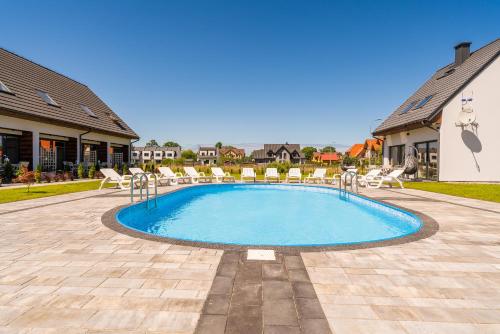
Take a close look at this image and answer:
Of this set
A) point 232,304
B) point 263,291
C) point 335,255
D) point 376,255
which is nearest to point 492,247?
point 376,255

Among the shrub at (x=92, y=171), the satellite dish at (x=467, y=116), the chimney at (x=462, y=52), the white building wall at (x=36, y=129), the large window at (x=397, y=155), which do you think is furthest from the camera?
the large window at (x=397, y=155)

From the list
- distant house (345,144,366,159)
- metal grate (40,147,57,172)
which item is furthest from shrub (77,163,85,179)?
distant house (345,144,366,159)

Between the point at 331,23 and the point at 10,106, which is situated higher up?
the point at 331,23

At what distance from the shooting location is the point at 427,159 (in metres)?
16.2

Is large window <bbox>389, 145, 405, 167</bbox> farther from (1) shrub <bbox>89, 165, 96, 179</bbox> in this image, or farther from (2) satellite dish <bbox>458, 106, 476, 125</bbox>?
(1) shrub <bbox>89, 165, 96, 179</bbox>

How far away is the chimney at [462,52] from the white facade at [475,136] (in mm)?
3412

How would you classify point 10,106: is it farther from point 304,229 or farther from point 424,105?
point 424,105

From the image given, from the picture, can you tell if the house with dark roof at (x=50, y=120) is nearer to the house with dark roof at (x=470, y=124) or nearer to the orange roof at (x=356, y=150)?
the house with dark roof at (x=470, y=124)

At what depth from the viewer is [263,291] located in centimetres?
271

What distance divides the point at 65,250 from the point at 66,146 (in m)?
17.5

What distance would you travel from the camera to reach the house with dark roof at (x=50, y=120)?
45.6 feet

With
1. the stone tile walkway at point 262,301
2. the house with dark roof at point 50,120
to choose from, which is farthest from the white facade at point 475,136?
the house with dark roof at point 50,120

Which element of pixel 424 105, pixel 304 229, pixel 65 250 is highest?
pixel 424 105

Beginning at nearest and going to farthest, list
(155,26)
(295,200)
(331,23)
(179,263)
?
(179,263), (295,200), (155,26), (331,23)
